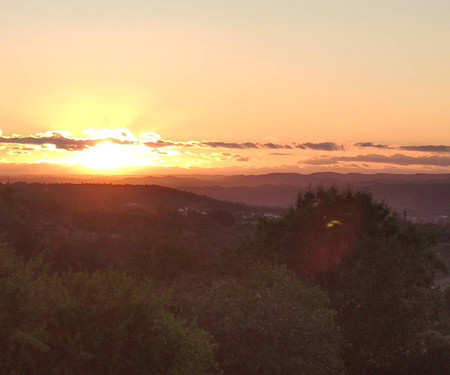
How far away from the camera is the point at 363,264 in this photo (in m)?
27.2

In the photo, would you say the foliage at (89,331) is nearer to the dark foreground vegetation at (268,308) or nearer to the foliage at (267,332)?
the dark foreground vegetation at (268,308)

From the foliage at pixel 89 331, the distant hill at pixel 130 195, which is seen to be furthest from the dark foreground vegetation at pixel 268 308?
the distant hill at pixel 130 195

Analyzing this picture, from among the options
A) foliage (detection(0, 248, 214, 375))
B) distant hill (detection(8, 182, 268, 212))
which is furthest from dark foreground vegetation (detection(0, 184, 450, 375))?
distant hill (detection(8, 182, 268, 212))

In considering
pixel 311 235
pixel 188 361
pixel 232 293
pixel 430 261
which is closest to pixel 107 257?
pixel 311 235

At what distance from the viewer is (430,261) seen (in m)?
29.5

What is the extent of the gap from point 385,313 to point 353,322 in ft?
4.31

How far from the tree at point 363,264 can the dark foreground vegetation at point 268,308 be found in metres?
0.06

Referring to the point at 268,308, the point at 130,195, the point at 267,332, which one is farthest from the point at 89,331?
the point at 130,195

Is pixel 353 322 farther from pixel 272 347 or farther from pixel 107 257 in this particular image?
pixel 107 257

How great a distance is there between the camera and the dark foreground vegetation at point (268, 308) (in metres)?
14.5

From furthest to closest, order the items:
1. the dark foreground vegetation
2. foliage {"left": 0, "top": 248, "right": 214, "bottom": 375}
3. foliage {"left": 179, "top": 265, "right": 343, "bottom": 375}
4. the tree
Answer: the tree, foliage {"left": 179, "top": 265, "right": 343, "bottom": 375}, the dark foreground vegetation, foliage {"left": 0, "top": 248, "right": 214, "bottom": 375}

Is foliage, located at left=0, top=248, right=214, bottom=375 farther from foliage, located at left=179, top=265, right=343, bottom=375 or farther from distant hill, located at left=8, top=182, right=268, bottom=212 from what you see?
distant hill, located at left=8, top=182, right=268, bottom=212

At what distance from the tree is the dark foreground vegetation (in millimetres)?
56

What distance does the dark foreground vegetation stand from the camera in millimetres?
14523
